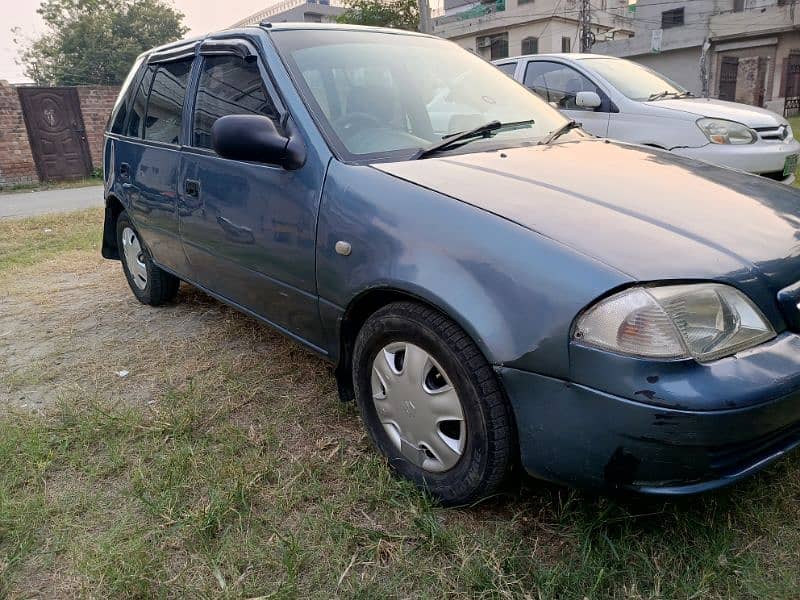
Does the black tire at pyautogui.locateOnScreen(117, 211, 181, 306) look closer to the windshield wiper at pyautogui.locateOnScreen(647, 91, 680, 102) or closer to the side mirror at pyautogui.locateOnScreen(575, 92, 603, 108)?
the side mirror at pyautogui.locateOnScreen(575, 92, 603, 108)

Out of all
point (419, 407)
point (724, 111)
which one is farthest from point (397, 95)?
point (724, 111)

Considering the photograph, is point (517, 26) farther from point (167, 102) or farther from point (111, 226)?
point (167, 102)

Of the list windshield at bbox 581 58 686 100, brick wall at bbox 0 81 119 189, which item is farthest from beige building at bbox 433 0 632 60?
windshield at bbox 581 58 686 100

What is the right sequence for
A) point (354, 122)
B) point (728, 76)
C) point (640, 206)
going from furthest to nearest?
point (728, 76) < point (354, 122) < point (640, 206)

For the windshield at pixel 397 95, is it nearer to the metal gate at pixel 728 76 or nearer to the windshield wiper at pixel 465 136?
the windshield wiper at pixel 465 136

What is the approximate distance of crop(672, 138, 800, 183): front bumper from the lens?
5.29 meters

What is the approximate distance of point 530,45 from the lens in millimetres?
33594

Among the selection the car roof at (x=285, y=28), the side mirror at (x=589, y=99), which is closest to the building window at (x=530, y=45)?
the side mirror at (x=589, y=99)

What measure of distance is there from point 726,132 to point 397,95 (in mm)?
4105

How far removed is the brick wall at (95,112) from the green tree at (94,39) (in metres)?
26.4

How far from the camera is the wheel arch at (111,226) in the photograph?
422 cm

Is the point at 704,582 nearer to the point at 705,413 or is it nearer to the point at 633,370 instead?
the point at 705,413

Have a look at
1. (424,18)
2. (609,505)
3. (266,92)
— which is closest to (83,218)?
(266,92)

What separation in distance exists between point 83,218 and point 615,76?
7.28 meters
